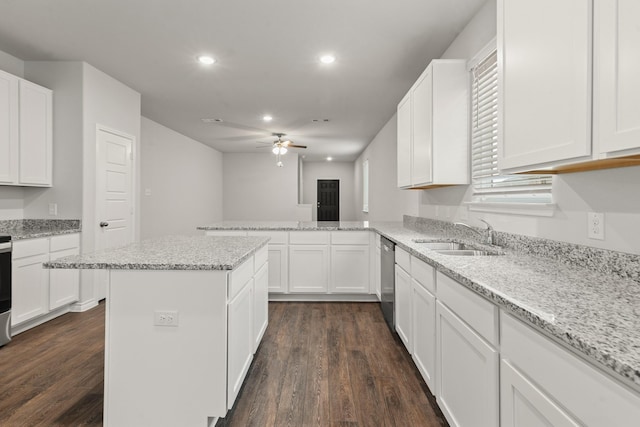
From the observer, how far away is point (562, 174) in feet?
5.44

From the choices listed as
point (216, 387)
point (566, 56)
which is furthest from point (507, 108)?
point (216, 387)

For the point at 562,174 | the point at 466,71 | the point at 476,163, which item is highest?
the point at 466,71

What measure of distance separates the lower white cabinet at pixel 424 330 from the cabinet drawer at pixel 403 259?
0.48ft

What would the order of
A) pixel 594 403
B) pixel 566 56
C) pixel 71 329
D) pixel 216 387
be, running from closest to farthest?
1. pixel 594 403
2. pixel 566 56
3. pixel 216 387
4. pixel 71 329

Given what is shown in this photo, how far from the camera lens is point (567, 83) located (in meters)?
1.19

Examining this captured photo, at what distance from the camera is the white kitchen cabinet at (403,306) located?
2.41m

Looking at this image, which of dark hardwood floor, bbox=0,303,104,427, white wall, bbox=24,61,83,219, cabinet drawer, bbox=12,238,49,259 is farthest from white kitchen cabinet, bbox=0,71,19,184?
dark hardwood floor, bbox=0,303,104,427

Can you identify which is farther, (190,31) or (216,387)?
(190,31)

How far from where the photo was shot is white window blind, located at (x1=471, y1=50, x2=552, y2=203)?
206 cm

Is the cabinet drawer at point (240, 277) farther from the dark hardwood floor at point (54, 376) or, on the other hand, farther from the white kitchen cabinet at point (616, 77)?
the white kitchen cabinet at point (616, 77)

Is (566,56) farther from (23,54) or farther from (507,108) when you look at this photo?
(23,54)

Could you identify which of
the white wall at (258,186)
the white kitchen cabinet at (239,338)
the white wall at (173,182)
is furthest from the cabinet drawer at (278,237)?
the white wall at (258,186)

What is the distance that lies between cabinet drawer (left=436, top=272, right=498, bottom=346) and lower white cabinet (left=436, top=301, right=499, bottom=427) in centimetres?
4

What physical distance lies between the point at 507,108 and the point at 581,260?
767 millimetres
